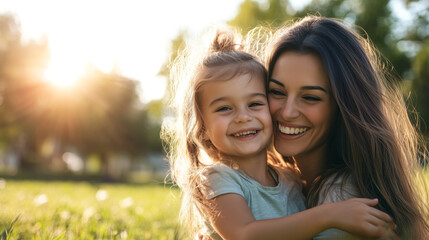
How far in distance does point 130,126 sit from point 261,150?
89.3ft

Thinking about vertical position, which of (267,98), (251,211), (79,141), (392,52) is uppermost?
(392,52)

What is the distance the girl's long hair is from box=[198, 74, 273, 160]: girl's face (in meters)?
0.07

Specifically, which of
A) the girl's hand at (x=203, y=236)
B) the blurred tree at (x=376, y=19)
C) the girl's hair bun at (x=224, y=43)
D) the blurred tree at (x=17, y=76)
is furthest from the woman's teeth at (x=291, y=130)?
the blurred tree at (x=17, y=76)

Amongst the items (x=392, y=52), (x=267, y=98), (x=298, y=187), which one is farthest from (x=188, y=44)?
(x=392, y=52)

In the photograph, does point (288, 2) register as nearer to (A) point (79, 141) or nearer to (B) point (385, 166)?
(A) point (79, 141)

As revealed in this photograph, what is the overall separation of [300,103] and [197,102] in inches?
29.7

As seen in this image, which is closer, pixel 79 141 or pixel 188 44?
pixel 188 44

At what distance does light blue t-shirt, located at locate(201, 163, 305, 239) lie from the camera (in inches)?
99.8

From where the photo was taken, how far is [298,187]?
3182 millimetres

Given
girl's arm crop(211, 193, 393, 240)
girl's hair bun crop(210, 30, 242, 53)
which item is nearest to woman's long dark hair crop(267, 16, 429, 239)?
girl's hair bun crop(210, 30, 242, 53)

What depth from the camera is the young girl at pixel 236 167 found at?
2238 millimetres

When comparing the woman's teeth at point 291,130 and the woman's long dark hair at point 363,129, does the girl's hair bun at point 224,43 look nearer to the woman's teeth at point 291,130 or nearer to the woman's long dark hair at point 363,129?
the woman's long dark hair at point 363,129

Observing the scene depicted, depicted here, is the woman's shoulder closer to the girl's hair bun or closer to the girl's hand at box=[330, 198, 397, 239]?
the girl's hand at box=[330, 198, 397, 239]

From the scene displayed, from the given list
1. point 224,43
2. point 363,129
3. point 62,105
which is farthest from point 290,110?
point 62,105
